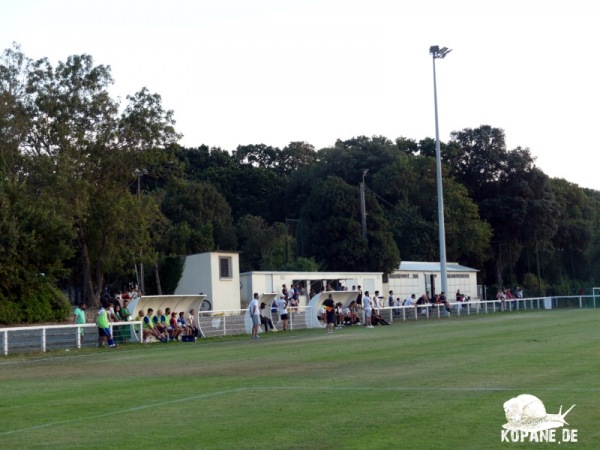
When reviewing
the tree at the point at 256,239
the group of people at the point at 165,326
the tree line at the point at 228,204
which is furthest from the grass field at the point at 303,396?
the tree at the point at 256,239

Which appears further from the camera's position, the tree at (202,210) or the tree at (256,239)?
the tree at (202,210)

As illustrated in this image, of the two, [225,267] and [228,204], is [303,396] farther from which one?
[228,204]

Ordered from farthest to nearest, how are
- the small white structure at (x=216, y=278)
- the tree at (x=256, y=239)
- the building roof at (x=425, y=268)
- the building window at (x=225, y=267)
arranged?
the tree at (x=256, y=239)
the building roof at (x=425, y=268)
the building window at (x=225, y=267)
the small white structure at (x=216, y=278)

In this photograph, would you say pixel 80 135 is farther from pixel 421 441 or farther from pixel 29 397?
Answer: pixel 421 441

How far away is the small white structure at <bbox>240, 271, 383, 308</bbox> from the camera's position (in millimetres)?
50406

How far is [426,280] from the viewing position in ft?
231

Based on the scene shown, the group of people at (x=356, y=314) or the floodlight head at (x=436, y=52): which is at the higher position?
the floodlight head at (x=436, y=52)

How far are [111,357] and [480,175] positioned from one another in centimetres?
7051

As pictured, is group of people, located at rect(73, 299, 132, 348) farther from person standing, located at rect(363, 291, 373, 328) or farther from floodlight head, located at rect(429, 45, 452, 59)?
floodlight head, located at rect(429, 45, 452, 59)

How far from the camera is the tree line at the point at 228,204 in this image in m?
47.4

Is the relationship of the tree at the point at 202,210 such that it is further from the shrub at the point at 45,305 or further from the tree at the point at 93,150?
the shrub at the point at 45,305

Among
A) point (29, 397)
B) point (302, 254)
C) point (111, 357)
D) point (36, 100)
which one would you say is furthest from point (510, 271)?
point (29, 397)

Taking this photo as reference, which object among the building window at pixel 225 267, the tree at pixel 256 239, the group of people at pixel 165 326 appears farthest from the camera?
the tree at pixel 256 239

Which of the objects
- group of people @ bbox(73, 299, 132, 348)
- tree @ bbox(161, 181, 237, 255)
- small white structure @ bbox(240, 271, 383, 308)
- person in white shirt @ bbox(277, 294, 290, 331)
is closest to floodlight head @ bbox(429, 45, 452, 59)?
Result: small white structure @ bbox(240, 271, 383, 308)
